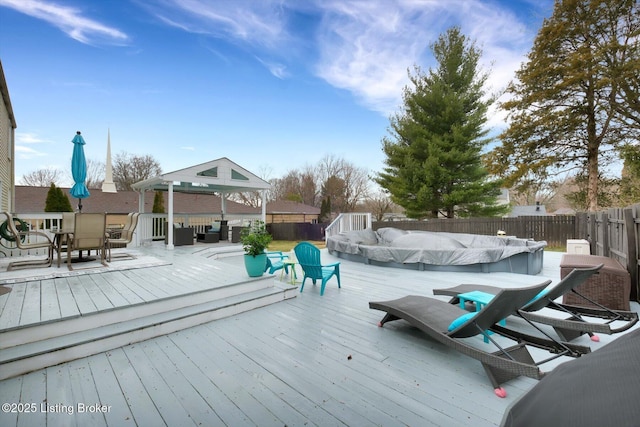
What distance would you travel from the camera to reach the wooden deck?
2043 millimetres

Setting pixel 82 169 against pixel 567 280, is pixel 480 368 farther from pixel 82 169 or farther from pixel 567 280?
pixel 82 169

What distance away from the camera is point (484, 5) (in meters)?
9.02

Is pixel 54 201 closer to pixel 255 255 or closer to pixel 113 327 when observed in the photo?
pixel 255 255

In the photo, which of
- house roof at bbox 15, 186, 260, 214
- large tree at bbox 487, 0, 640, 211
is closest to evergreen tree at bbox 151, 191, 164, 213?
house roof at bbox 15, 186, 260, 214

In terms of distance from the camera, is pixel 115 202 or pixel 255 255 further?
pixel 115 202

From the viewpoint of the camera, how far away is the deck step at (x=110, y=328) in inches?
105

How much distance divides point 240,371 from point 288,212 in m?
27.2

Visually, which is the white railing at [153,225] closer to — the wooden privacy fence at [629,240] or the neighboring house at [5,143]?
the neighboring house at [5,143]

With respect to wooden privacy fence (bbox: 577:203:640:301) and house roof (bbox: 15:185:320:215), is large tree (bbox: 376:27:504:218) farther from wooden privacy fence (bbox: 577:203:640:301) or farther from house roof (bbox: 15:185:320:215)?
wooden privacy fence (bbox: 577:203:640:301)

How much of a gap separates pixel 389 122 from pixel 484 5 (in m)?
8.83

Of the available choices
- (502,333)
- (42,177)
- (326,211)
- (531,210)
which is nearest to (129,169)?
(42,177)

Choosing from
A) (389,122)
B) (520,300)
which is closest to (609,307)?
(520,300)

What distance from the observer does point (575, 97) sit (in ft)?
44.9

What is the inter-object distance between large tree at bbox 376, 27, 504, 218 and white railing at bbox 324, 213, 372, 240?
13.3ft
